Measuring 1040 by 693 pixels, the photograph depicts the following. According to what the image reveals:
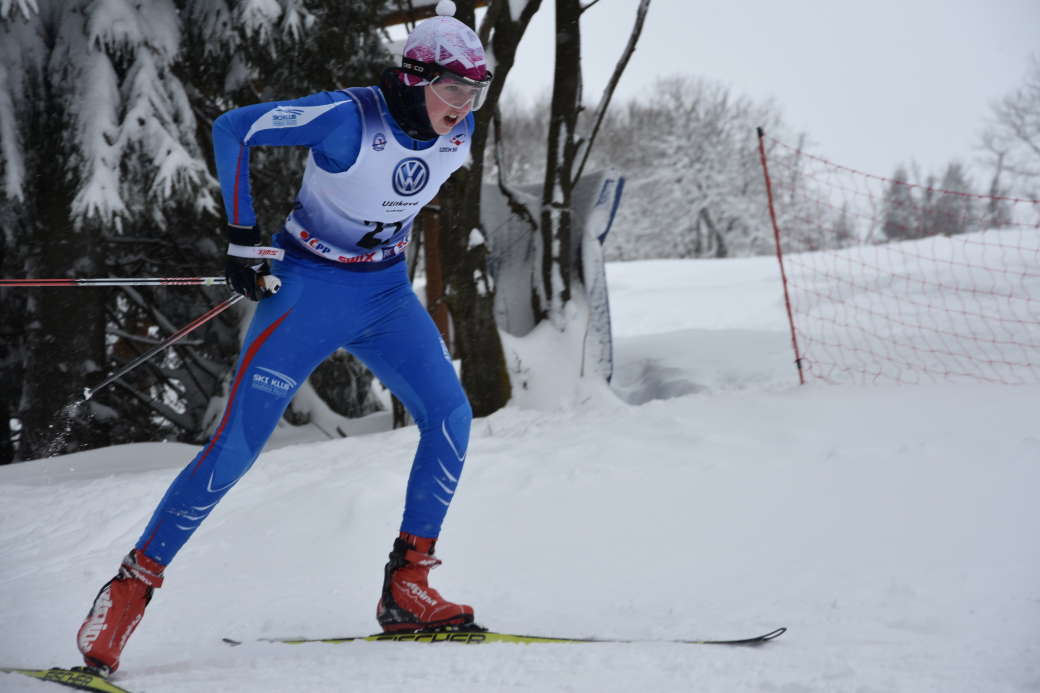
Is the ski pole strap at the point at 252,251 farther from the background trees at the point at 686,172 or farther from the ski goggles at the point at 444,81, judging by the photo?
the background trees at the point at 686,172

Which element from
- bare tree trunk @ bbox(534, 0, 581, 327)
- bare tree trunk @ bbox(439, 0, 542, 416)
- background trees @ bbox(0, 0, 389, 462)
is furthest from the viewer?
bare tree trunk @ bbox(534, 0, 581, 327)

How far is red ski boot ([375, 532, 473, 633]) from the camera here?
215 centimetres

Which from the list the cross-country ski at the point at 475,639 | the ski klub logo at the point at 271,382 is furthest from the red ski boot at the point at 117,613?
the ski klub logo at the point at 271,382

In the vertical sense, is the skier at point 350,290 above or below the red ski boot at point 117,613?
above

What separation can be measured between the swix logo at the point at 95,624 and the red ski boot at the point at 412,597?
29.5 inches

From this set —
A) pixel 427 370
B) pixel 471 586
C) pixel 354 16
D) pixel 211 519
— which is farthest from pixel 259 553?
pixel 354 16

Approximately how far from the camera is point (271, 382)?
2.09 meters

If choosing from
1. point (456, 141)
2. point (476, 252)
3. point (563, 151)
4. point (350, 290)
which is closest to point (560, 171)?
point (563, 151)

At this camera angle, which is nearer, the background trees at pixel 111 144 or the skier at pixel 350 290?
the skier at pixel 350 290

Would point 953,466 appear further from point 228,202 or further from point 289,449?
point 289,449

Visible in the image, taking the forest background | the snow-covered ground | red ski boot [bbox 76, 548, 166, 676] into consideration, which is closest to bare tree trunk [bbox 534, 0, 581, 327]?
the forest background

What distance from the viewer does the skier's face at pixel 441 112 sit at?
82.4 inches

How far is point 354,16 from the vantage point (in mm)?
5816

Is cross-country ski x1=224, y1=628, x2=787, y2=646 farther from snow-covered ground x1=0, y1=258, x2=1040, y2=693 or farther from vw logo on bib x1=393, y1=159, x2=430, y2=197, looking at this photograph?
vw logo on bib x1=393, y1=159, x2=430, y2=197
